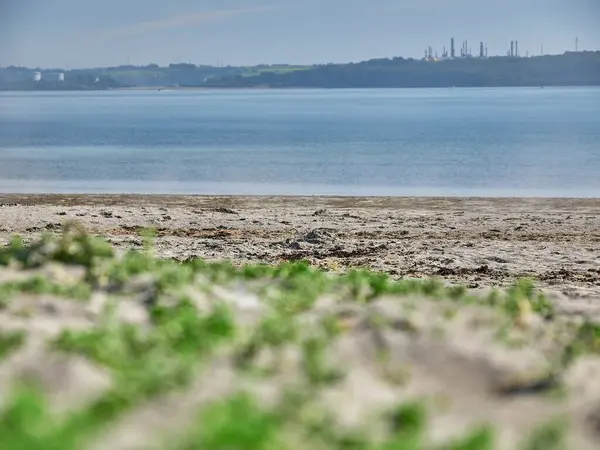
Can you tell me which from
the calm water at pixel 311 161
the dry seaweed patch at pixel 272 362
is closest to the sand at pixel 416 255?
the dry seaweed patch at pixel 272 362

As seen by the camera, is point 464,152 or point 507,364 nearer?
point 507,364

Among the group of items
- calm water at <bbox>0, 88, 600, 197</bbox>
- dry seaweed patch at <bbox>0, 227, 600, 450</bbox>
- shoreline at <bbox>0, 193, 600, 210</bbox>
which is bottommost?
calm water at <bbox>0, 88, 600, 197</bbox>

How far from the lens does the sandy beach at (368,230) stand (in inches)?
584

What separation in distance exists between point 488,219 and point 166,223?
649cm

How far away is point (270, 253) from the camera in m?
16.0

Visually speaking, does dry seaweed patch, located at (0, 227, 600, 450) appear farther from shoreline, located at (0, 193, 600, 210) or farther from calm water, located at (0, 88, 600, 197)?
calm water, located at (0, 88, 600, 197)

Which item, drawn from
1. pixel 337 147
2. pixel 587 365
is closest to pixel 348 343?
pixel 587 365

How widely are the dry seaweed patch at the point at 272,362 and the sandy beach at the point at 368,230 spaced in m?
5.44

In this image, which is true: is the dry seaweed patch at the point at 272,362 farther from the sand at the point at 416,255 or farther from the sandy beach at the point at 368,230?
the sandy beach at the point at 368,230

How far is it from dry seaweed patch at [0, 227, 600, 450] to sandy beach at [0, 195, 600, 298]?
5.44 metres

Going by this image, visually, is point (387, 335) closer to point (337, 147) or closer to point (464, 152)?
point (464, 152)

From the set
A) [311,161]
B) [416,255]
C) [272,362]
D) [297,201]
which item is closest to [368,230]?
[416,255]

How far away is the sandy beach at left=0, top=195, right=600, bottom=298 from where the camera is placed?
14.8 metres

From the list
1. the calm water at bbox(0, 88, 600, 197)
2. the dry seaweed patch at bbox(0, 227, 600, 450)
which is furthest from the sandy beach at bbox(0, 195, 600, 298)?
the calm water at bbox(0, 88, 600, 197)
